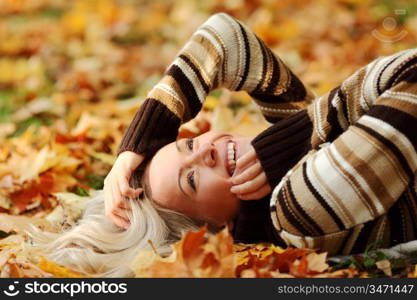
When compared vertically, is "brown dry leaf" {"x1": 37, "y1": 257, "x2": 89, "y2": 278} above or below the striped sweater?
below

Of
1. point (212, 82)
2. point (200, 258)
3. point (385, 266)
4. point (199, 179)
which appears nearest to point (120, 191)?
point (199, 179)

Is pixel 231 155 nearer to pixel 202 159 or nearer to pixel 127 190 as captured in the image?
pixel 202 159

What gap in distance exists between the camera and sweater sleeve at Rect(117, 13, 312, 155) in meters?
2.68

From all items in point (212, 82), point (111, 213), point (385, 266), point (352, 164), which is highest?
point (212, 82)

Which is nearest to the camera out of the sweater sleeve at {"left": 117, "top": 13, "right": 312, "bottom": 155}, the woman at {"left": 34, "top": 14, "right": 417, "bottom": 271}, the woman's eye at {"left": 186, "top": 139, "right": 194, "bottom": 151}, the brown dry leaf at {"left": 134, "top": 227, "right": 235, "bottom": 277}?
the brown dry leaf at {"left": 134, "top": 227, "right": 235, "bottom": 277}

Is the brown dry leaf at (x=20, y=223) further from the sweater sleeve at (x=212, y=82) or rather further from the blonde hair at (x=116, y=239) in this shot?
the sweater sleeve at (x=212, y=82)

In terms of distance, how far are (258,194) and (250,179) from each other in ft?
0.18

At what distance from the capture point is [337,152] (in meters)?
2.21

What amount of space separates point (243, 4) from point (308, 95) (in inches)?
139

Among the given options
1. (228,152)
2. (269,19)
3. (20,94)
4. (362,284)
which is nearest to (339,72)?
(269,19)

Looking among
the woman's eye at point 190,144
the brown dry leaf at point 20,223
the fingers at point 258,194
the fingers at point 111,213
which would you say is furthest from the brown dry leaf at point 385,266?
the brown dry leaf at point 20,223

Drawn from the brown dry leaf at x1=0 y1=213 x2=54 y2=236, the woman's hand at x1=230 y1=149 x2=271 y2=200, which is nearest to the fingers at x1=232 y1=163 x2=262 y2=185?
the woman's hand at x1=230 y1=149 x2=271 y2=200

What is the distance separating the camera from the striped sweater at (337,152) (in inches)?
A: 85.0

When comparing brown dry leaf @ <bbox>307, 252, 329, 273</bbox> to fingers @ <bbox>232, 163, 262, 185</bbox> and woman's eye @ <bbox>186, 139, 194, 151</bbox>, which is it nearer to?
fingers @ <bbox>232, 163, 262, 185</bbox>
